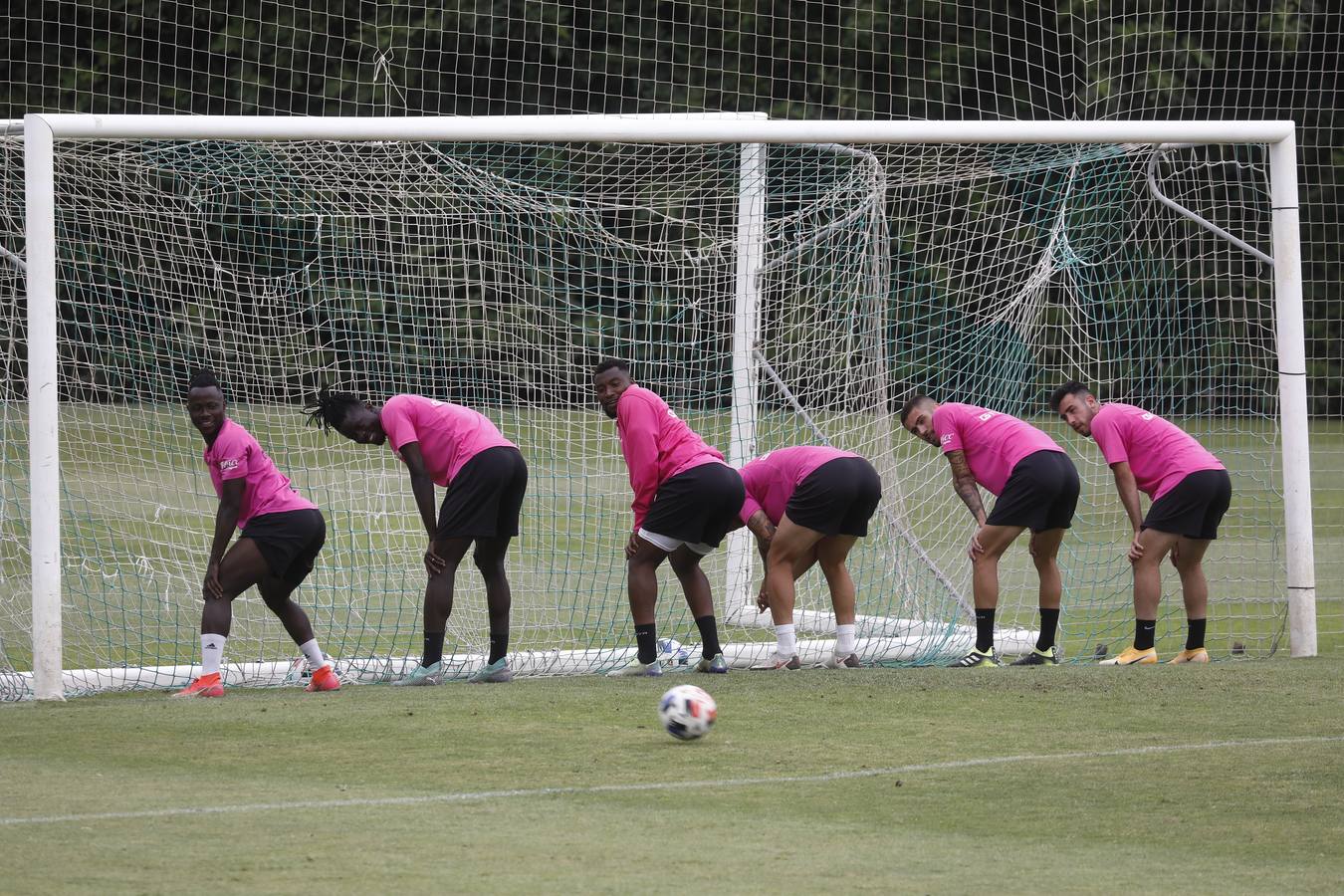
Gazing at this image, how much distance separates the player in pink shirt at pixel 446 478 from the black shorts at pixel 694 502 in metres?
0.76

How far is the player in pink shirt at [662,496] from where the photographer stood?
31.2 feet

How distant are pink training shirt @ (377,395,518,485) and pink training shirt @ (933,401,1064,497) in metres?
2.66

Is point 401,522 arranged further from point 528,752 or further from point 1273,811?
point 1273,811

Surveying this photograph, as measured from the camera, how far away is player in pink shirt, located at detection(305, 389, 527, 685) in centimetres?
920

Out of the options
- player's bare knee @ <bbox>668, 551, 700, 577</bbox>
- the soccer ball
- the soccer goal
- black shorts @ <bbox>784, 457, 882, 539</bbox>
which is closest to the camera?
the soccer ball

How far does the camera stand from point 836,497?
959 centimetres

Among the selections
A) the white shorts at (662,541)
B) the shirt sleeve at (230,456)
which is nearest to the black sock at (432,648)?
the white shorts at (662,541)

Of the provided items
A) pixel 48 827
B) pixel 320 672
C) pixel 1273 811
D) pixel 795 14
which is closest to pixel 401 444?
pixel 320 672

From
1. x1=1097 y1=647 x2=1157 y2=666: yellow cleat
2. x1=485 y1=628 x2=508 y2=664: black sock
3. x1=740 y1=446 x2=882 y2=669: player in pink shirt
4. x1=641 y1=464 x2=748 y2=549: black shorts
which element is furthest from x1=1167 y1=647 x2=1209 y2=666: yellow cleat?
x1=485 y1=628 x2=508 y2=664: black sock

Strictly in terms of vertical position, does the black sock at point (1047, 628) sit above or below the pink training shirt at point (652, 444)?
below

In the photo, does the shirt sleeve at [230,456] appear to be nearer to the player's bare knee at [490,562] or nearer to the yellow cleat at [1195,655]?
the player's bare knee at [490,562]

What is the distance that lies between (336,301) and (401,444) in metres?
5.28

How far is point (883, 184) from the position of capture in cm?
1176

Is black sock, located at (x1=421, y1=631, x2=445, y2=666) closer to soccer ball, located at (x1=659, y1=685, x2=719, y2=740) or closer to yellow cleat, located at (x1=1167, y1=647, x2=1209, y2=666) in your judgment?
soccer ball, located at (x1=659, y1=685, x2=719, y2=740)
